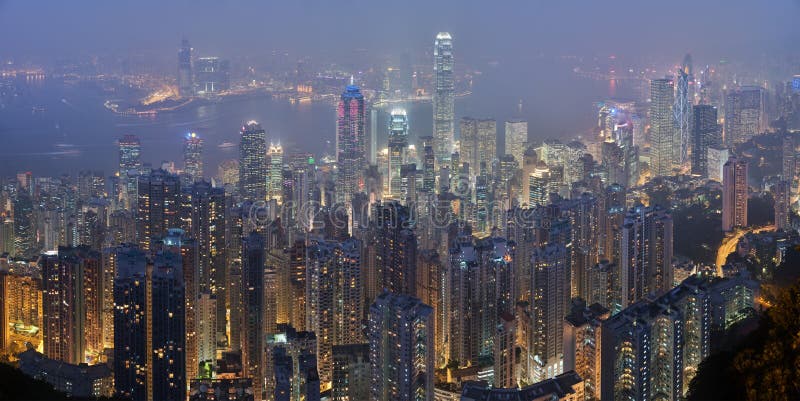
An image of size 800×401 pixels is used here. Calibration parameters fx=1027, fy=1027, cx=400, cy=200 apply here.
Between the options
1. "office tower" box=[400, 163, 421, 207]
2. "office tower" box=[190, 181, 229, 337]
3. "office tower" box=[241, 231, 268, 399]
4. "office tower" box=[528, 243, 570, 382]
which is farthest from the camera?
"office tower" box=[400, 163, 421, 207]

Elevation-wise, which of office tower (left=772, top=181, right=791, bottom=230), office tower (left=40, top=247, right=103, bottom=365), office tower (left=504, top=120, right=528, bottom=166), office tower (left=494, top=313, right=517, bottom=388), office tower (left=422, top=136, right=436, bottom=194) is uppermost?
office tower (left=504, top=120, right=528, bottom=166)

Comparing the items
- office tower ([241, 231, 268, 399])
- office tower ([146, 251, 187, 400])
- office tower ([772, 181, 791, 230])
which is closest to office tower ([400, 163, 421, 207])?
office tower ([241, 231, 268, 399])

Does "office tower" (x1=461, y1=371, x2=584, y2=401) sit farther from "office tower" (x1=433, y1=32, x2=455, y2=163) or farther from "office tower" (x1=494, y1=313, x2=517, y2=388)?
"office tower" (x1=433, y1=32, x2=455, y2=163)

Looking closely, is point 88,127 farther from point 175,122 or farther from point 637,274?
point 637,274

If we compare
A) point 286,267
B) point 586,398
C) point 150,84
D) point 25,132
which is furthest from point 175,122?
point 586,398

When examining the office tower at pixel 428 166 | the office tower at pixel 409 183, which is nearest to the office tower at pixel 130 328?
the office tower at pixel 409 183

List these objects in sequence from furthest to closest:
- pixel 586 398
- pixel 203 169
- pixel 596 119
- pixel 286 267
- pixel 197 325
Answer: pixel 596 119 → pixel 203 169 → pixel 286 267 → pixel 197 325 → pixel 586 398
